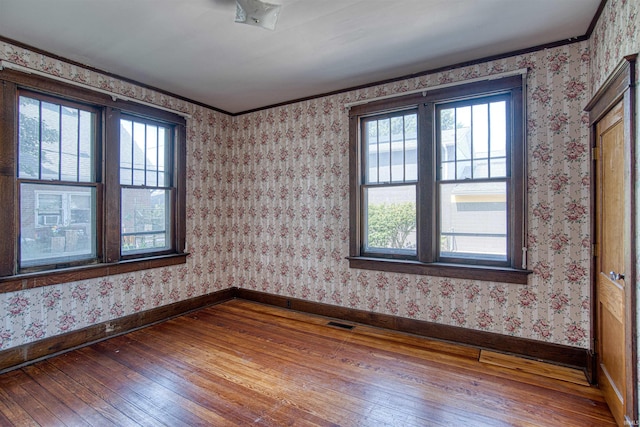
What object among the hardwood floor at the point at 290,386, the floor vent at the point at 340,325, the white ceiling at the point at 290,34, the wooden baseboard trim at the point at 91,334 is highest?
the white ceiling at the point at 290,34

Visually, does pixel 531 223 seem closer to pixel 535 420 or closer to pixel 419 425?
pixel 535 420

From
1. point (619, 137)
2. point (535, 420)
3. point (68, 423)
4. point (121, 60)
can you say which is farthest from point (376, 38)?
point (68, 423)

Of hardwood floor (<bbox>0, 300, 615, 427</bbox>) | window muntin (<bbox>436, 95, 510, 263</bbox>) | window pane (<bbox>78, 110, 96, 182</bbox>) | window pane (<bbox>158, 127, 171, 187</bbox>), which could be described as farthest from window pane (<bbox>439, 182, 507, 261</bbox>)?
window pane (<bbox>78, 110, 96, 182</bbox>)

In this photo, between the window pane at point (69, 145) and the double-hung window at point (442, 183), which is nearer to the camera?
the double-hung window at point (442, 183)

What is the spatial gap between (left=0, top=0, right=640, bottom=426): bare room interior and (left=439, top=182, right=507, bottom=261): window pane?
0.02 m

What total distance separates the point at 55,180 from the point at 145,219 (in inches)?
39.3

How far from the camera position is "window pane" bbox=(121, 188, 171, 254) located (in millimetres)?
3654

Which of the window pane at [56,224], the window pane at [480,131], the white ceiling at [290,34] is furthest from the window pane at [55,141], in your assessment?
the window pane at [480,131]

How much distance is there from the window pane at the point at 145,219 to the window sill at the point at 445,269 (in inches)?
95.2

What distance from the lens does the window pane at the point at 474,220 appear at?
3096 millimetres

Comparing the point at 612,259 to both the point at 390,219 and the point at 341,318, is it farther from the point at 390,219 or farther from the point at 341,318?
the point at 341,318

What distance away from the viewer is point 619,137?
6.63 ft

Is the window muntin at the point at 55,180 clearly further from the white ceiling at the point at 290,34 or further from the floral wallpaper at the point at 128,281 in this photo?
the white ceiling at the point at 290,34

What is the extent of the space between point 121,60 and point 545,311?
4.67m
